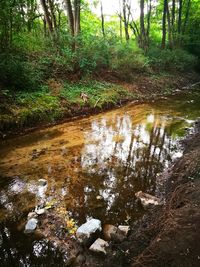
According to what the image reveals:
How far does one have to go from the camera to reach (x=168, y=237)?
2.90 metres

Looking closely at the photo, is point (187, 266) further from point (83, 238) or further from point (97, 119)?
point (97, 119)

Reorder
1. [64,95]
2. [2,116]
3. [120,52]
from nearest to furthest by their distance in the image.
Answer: [2,116] < [64,95] < [120,52]

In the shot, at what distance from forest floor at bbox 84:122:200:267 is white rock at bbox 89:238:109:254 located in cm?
10

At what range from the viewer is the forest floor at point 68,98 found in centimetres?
769

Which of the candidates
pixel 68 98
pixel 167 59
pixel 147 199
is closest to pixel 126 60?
pixel 68 98

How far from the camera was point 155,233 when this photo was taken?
324 centimetres

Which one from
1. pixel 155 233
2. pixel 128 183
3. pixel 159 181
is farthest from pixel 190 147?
pixel 155 233

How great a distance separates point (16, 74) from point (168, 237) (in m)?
7.29

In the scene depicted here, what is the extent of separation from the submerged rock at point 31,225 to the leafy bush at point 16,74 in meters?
5.64

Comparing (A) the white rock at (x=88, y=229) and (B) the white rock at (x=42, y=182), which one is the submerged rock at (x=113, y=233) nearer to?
(A) the white rock at (x=88, y=229)

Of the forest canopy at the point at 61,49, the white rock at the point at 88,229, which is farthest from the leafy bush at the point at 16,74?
the white rock at the point at 88,229

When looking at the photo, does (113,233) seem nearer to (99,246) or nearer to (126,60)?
(99,246)

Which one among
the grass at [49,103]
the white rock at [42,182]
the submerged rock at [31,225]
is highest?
the grass at [49,103]

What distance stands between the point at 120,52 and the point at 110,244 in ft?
39.3
